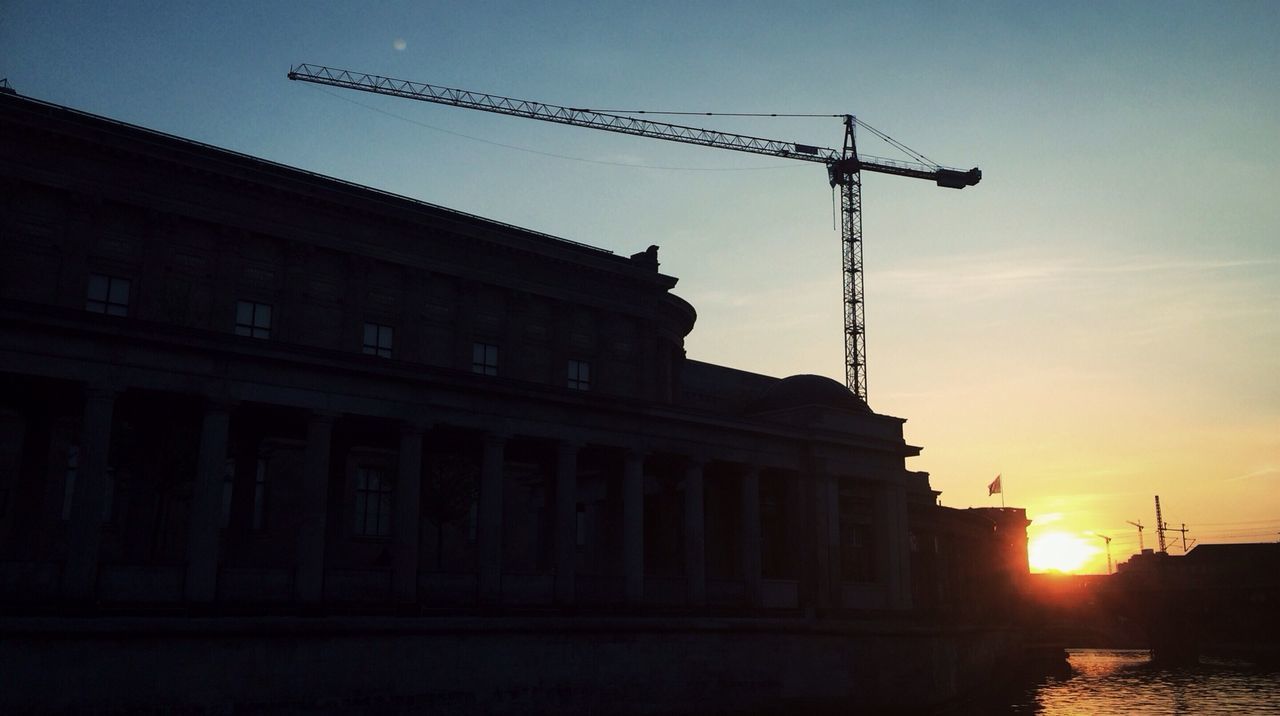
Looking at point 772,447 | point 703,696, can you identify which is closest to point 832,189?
point 772,447

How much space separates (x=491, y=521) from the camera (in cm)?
3419

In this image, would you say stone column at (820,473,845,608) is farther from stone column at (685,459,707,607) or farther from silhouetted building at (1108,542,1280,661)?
silhouetted building at (1108,542,1280,661)

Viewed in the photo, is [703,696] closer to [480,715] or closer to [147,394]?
[480,715]

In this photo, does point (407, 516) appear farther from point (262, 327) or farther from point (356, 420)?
point (262, 327)

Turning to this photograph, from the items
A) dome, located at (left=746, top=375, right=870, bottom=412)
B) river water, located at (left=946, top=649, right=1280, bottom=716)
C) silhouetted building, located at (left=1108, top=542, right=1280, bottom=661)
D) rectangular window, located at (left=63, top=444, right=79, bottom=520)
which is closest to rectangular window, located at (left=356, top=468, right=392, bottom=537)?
rectangular window, located at (left=63, top=444, right=79, bottom=520)

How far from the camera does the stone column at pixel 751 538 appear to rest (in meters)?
40.7

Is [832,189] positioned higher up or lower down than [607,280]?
higher up

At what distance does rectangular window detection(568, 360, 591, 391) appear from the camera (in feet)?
168

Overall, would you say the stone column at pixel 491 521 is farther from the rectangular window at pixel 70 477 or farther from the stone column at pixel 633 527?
the rectangular window at pixel 70 477

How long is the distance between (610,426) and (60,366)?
1815 cm

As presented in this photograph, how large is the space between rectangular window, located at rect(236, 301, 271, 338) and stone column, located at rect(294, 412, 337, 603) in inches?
483

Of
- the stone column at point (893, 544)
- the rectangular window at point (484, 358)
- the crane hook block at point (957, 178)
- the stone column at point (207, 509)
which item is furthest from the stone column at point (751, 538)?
the crane hook block at point (957, 178)

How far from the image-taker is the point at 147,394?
96.0 ft

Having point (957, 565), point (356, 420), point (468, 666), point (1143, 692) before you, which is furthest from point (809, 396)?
point (957, 565)
